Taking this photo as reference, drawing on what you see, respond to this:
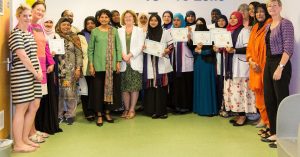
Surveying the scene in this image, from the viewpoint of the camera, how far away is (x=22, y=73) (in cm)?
332

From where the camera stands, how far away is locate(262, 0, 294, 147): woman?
11.3ft

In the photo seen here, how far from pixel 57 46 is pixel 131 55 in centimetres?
109

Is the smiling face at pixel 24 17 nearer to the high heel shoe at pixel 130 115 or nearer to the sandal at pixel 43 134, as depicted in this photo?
the sandal at pixel 43 134

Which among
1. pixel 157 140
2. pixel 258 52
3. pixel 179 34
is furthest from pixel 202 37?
pixel 157 140

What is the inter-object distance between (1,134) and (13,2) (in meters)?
1.44

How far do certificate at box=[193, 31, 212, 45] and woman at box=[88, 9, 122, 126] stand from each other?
1.15m

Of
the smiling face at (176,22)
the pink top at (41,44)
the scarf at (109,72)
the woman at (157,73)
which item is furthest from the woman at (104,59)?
the smiling face at (176,22)

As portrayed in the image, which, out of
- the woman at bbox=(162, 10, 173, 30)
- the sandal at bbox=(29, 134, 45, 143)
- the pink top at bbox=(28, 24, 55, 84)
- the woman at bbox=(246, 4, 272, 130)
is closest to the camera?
the pink top at bbox=(28, 24, 55, 84)

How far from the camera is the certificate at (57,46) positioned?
4180 millimetres

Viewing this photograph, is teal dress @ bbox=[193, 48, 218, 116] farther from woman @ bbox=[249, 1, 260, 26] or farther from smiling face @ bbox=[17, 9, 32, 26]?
smiling face @ bbox=[17, 9, 32, 26]

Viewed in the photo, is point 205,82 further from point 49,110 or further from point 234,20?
point 49,110

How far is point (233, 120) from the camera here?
4734 millimetres

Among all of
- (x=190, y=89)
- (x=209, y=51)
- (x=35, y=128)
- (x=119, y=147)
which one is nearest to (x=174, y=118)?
(x=190, y=89)

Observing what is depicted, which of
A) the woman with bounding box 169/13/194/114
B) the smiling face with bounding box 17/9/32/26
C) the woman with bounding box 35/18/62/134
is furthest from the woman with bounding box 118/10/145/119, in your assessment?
the smiling face with bounding box 17/9/32/26
